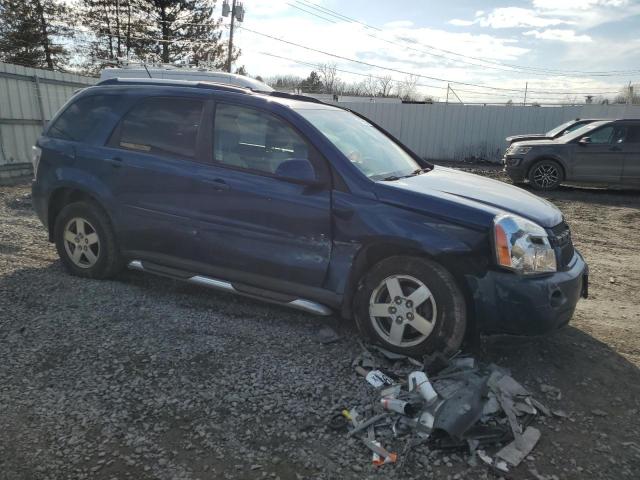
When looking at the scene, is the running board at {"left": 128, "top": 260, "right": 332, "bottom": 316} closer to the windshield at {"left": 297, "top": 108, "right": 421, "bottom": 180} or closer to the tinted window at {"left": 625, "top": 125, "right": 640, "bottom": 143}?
the windshield at {"left": 297, "top": 108, "right": 421, "bottom": 180}

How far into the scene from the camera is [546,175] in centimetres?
1241

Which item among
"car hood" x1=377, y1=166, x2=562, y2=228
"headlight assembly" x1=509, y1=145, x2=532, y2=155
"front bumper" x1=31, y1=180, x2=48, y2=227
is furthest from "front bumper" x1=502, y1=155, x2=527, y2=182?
"front bumper" x1=31, y1=180, x2=48, y2=227

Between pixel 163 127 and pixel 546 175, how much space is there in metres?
10.5

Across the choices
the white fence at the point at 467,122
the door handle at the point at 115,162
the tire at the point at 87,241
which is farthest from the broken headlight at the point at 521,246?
the white fence at the point at 467,122

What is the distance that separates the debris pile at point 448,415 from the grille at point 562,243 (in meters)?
0.90

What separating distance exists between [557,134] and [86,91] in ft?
40.5

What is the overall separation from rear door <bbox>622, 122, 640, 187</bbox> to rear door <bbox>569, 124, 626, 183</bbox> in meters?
0.11

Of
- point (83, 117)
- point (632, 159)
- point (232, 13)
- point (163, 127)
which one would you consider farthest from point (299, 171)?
point (232, 13)

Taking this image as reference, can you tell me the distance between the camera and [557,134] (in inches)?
538

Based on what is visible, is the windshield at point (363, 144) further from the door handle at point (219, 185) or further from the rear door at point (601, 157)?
the rear door at point (601, 157)

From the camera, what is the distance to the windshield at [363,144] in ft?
13.2

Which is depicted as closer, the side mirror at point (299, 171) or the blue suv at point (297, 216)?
the blue suv at point (297, 216)

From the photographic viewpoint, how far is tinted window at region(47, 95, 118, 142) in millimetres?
4820

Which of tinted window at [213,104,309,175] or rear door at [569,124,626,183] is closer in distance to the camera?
tinted window at [213,104,309,175]
